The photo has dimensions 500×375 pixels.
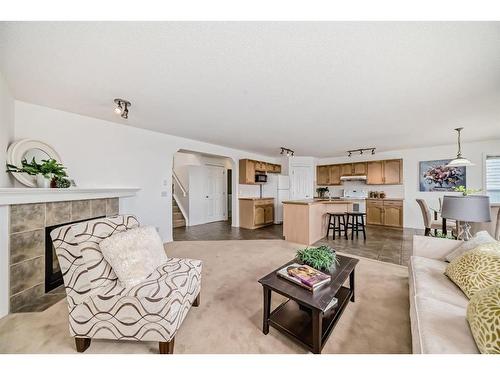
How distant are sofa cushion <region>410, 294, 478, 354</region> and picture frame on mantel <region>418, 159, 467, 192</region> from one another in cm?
533

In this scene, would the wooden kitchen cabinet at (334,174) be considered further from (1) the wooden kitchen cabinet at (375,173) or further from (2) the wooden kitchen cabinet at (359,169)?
(1) the wooden kitchen cabinet at (375,173)

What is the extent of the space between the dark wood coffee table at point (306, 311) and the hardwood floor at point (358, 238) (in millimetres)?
1997

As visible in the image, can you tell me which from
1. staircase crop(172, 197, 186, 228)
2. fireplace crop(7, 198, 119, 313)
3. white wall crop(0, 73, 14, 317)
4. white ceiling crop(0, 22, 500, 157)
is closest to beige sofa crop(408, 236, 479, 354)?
white ceiling crop(0, 22, 500, 157)

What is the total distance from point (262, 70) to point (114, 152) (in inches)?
115

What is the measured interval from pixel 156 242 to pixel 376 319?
6.73 feet

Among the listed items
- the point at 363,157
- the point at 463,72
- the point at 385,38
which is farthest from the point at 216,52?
the point at 363,157

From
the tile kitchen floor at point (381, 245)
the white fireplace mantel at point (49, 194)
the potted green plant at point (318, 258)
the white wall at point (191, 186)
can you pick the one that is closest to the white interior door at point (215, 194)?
the white wall at point (191, 186)

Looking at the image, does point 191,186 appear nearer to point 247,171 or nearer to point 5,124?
point 247,171

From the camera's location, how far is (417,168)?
5.33m

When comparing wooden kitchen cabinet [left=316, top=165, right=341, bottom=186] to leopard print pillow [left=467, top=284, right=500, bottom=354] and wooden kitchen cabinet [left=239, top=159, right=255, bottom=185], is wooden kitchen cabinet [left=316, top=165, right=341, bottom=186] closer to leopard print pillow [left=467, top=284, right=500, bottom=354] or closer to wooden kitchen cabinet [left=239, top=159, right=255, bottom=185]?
wooden kitchen cabinet [left=239, top=159, right=255, bottom=185]

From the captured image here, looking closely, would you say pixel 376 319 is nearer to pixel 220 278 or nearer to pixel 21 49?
pixel 220 278

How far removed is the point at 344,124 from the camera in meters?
3.29

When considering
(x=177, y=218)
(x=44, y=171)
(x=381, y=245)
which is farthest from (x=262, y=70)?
(x=177, y=218)
